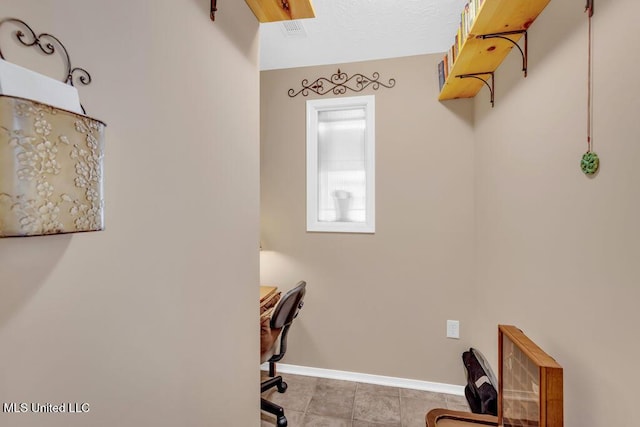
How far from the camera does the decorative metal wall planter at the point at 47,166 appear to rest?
391mm

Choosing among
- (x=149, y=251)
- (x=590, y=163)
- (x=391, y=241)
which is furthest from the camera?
(x=391, y=241)

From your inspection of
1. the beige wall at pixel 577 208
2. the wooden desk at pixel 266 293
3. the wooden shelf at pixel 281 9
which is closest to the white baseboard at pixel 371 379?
the wooden desk at pixel 266 293

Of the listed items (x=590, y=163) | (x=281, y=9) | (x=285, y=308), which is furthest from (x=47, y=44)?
(x=285, y=308)

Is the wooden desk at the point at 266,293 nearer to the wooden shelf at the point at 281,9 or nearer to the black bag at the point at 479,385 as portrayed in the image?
the black bag at the point at 479,385

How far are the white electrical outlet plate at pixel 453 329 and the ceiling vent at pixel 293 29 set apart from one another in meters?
2.27

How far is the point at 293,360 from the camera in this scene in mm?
2514

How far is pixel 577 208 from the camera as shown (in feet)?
3.37

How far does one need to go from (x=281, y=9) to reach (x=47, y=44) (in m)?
0.99

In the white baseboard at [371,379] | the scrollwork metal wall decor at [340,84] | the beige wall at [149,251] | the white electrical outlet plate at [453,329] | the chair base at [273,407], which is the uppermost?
the scrollwork metal wall decor at [340,84]

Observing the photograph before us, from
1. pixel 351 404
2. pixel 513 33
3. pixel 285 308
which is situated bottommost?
pixel 351 404

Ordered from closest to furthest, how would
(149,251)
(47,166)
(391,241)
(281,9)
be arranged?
1. (47,166)
2. (149,251)
3. (281,9)
4. (391,241)

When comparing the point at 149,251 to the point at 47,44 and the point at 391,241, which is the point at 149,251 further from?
the point at 391,241

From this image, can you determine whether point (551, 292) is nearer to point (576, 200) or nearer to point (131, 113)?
point (576, 200)

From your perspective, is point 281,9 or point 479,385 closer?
point 281,9
